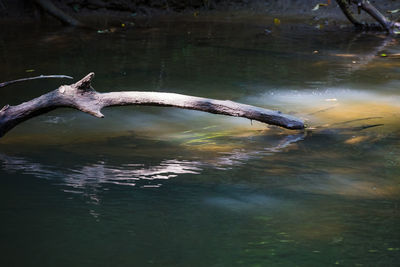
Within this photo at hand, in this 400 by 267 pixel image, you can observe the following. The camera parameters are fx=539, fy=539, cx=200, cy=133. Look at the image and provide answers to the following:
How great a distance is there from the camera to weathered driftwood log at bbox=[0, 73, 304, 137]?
13.3ft

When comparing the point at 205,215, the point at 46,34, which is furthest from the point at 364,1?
the point at 205,215

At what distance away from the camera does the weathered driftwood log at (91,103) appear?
405 cm

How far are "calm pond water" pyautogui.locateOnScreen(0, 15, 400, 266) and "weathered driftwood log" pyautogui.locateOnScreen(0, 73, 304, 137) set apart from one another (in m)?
0.29

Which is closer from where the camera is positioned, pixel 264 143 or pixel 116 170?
pixel 116 170

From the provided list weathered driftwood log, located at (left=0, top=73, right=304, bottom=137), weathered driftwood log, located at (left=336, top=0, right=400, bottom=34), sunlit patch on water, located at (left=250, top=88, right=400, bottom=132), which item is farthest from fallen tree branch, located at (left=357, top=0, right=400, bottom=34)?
weathered driftwood log, located at (left=0, top=73, right=304, bottom=137)

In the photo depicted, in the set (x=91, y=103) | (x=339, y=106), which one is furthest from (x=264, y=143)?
(x=339, y=106)

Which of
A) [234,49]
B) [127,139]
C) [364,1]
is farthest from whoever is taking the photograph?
[364,1]

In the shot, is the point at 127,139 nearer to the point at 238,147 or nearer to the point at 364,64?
the point at 238,147

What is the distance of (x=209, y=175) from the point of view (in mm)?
3689

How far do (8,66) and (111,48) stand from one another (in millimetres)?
2093

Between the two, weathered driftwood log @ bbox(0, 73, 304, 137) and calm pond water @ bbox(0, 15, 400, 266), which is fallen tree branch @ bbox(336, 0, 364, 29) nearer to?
calm pond water @ bbox(0, 15, 400, 266)

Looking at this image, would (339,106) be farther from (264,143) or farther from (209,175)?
(209,175)

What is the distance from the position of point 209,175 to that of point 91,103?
108 cm

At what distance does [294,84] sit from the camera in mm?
6852
